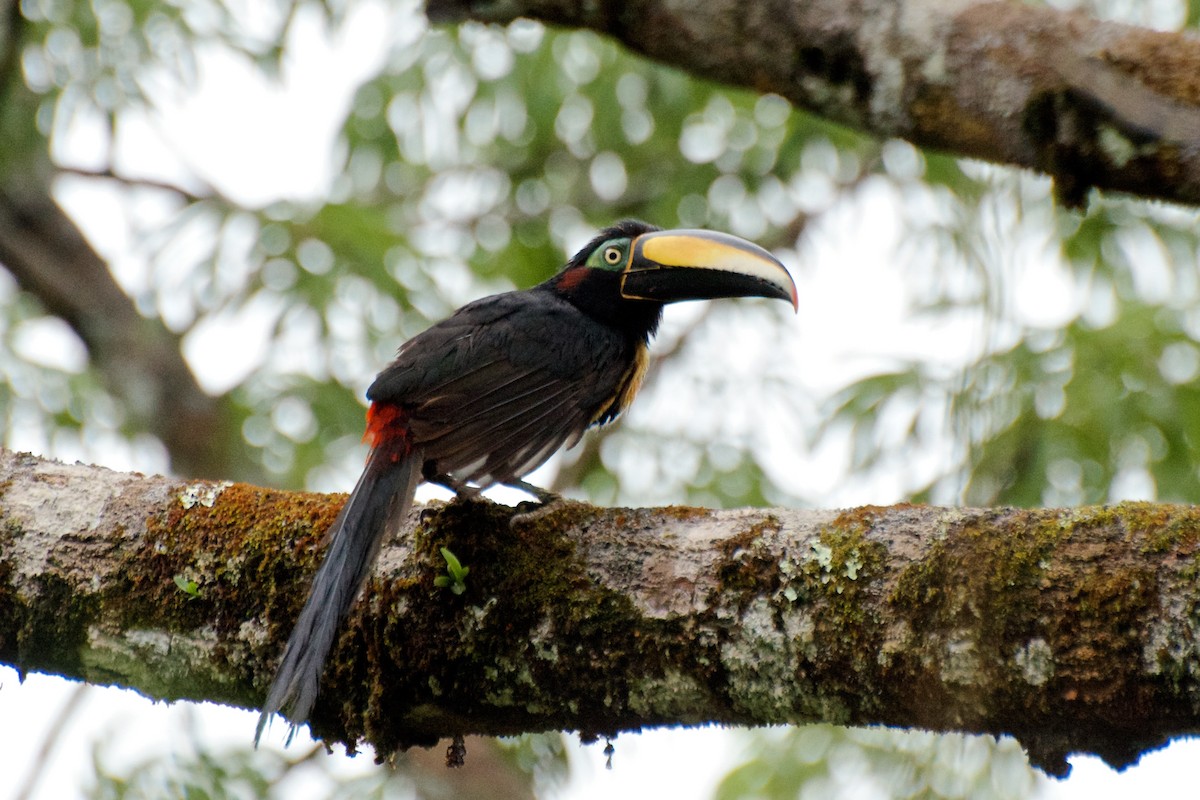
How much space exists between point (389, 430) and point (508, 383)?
0.38 m

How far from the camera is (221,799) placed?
3.77 metres

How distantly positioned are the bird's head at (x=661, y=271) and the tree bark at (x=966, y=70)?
1.96 ft

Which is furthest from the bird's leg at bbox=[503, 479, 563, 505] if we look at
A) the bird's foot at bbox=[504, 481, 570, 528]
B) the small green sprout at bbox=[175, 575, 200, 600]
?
the small green sprout at bbox=[175, 575, 200, 600]

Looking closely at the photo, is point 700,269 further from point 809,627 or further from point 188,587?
point 188,587

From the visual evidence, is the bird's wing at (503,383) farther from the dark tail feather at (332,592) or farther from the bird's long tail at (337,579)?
the dark tail feather at (332,592)

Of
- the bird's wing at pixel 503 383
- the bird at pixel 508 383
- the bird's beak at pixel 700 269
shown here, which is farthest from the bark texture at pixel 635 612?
the bird's beak at pixel 700 269

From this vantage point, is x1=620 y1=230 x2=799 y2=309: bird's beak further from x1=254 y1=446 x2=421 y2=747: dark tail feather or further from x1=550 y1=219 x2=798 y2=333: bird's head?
x1=254 y1=446 x2=421 y2=747: dark tail feather

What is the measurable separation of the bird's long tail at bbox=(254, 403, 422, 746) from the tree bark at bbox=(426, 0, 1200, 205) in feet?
4.43

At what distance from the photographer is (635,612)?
2.45m

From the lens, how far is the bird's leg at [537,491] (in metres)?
2.87

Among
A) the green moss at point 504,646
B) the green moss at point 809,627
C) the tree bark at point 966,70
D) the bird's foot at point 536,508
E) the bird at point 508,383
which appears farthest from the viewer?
the tree bark at point 966,70

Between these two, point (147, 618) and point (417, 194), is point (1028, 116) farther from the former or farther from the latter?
point (417, 194)

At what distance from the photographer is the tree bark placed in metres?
2.84

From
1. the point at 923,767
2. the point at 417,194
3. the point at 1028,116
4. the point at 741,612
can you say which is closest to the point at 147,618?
the point at 741,612
